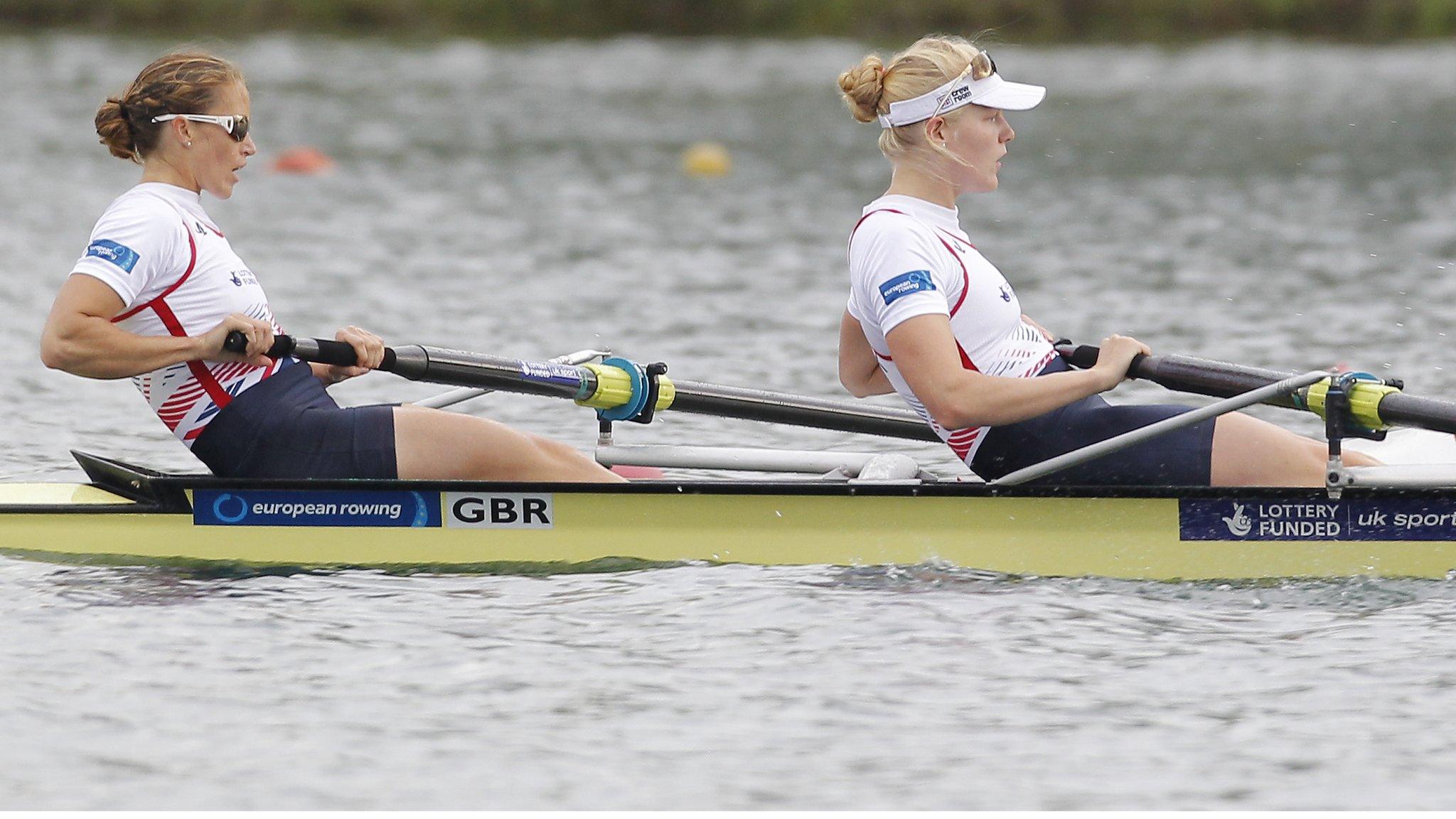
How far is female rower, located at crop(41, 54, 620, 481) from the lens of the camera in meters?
6.36

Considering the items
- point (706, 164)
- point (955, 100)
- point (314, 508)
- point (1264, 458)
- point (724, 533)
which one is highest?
point (706, 164)

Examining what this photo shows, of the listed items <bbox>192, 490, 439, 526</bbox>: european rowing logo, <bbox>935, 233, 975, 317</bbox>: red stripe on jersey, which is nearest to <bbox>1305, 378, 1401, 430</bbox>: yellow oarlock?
<bbox>935, 233, 975, 317</bbox>: red stripe on jersey

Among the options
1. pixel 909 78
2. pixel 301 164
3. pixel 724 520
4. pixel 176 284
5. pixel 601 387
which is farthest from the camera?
pixel 301 164

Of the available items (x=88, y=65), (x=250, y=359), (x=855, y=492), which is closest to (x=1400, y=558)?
(x=855, y=492)

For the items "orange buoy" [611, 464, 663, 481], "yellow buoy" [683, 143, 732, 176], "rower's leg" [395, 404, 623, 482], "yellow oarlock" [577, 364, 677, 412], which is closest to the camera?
"rower's leg" [395, 404, 623, 482]

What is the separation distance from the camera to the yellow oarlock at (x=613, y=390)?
23.6 feet

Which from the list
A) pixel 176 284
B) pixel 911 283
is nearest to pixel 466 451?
pixel 176 284

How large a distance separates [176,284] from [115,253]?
0.25 metres

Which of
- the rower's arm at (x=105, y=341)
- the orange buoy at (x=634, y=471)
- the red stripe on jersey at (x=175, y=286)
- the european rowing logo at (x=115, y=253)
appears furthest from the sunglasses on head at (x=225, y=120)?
the orange buoy at (x=634, y=471)

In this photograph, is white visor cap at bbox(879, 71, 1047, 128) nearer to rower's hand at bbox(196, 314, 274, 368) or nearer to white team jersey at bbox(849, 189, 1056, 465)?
white team jersey at bbox(849, 189, 1056, 465)

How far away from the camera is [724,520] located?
22.3 ft

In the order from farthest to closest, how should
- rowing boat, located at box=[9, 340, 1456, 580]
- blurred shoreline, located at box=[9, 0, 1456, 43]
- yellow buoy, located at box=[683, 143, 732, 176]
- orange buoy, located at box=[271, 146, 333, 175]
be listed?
blurred shoreline, located at box=[9, 0, 1456, 43] < yellow buoy, located at box=[683, 143, 732, 176] < orange buoy, located at box=[271, 146, 333, 175] < rowing boat, located at box=[9, 340, 1456, 580]

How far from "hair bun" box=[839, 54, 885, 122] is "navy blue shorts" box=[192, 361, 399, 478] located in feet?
5.99

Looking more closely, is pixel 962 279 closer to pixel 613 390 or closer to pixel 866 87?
pixel 866 87
